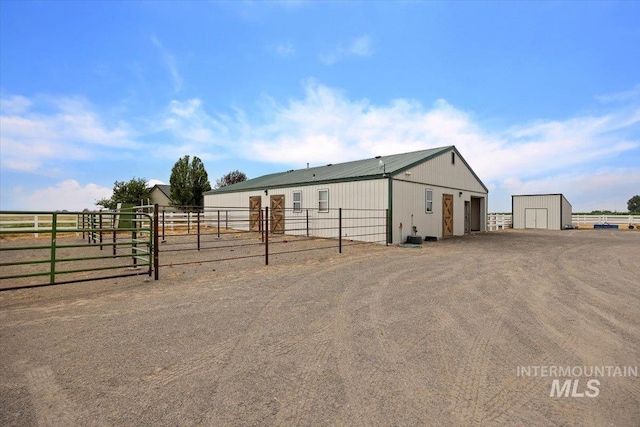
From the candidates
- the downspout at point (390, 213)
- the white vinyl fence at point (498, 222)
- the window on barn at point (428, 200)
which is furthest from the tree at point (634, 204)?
the downspout at point (390, 213)

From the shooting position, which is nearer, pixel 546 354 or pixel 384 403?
pixel 384 403

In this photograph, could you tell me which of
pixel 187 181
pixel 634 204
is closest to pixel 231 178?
pixel 187 181

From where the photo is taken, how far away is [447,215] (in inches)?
700

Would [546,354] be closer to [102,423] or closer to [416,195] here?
[102,423]

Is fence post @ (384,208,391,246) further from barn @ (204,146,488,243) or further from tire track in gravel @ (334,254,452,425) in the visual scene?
tire track in gravel @ (334,254,452,425)

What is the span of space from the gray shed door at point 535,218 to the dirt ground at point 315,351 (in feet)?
78.2

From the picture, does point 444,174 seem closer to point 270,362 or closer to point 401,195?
point 401,195

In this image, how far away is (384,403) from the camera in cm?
250

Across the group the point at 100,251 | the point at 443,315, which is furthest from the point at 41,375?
the point at 100,251

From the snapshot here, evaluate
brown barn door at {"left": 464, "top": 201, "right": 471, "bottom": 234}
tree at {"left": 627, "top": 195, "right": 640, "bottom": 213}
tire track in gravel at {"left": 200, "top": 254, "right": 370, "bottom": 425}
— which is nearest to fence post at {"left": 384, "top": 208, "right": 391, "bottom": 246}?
brown barn door at {"left": 464, "top": 201, "right": 471, "bottom": 234}

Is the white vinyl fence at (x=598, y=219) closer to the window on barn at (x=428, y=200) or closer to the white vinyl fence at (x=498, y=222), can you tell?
the white vinyl fence at (x=498, y=222)

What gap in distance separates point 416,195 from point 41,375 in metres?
14.8

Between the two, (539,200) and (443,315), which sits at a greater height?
(539,200)

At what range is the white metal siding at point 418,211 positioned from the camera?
14250 mm
